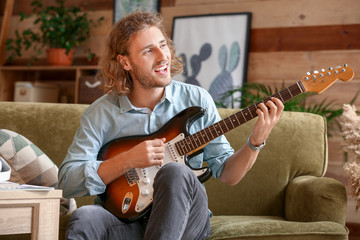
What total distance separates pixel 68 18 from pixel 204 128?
8.14ft

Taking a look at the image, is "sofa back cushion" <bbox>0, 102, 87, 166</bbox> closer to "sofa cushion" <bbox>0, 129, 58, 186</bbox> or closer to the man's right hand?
"sofa cushion" <bbox>0, 129, 58, 186</bbox>

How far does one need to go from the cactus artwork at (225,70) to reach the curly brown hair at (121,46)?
1556 millimetres

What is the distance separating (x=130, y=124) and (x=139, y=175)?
0.20 meters

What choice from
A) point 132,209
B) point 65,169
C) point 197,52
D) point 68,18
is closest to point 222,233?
point 132,209

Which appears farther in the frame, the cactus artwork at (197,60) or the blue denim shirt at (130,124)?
the cactus artwork at (197,60)

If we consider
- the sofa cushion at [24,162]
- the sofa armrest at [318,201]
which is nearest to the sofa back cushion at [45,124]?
the sofa cushion at [24,162]

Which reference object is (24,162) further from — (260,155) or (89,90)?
(89,90)

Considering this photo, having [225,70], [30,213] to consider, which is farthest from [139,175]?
[225,70]

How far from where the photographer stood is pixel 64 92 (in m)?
4.18

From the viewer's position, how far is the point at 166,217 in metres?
1.42

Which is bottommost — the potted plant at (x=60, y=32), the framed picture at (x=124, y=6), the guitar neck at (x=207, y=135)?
the guitar neck at (x=207, y=135)

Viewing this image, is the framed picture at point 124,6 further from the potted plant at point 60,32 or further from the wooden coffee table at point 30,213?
the wooden coffee table at point 30,213

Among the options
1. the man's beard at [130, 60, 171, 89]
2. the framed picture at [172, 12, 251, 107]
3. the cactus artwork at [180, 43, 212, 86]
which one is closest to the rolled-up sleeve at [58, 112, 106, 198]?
the man's beard at [130, 60, 171, 89]

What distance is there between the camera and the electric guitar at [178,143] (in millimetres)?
1710
